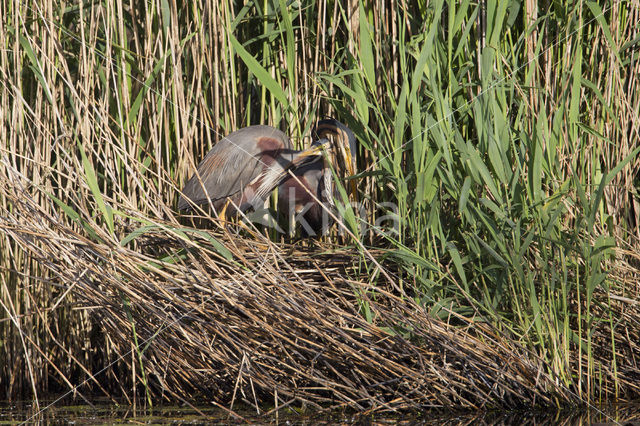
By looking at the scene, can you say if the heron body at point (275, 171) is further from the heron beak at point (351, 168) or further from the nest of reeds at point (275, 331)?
the nest of reeds at point (275, 331)

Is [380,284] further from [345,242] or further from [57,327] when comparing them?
[57,327]

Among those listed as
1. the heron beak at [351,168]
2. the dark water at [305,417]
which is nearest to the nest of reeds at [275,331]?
the dark water at [305,417]

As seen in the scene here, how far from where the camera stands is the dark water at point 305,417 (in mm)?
1904

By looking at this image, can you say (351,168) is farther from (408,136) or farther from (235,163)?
(235,163)

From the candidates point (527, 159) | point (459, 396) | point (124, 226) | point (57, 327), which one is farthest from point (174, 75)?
point (459, 396)

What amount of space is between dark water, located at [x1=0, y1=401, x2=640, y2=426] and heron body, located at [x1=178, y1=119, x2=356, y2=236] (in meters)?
0.72

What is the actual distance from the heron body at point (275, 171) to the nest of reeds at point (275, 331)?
0.45m

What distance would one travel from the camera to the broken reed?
201cm

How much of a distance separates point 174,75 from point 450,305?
1.26 meters

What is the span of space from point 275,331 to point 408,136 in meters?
0.89

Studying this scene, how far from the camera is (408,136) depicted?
247 centimetres

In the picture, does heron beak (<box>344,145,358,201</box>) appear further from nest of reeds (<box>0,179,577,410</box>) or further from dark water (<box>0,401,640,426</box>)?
dark water (<box>0,401,640,426</box>)

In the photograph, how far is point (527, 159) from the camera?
2158 mm

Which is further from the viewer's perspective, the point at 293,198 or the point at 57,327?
the point at 293,198
